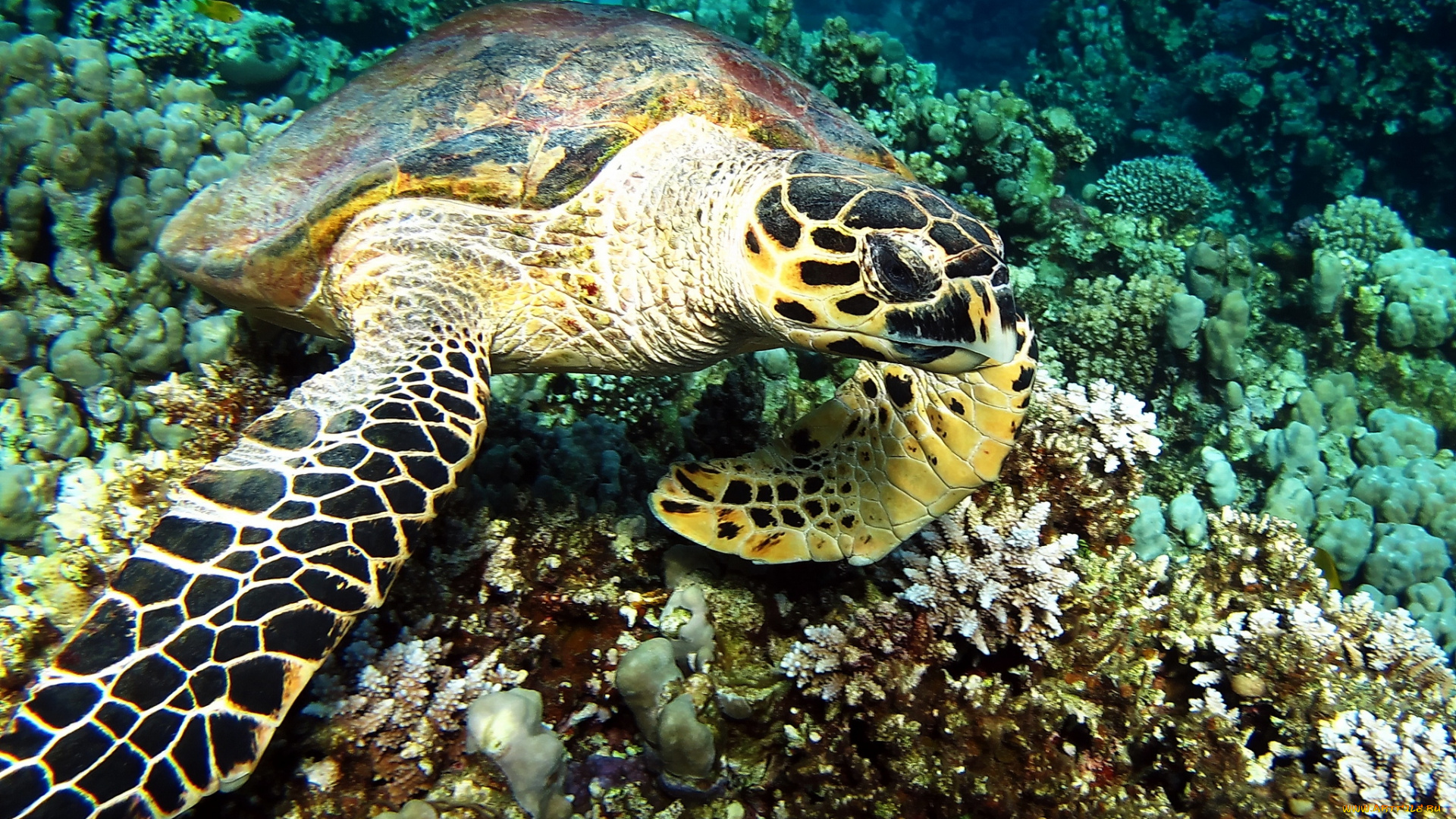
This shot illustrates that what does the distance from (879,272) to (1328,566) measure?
353 cm

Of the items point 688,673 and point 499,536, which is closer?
point 688,673

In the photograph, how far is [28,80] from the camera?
3777 mm

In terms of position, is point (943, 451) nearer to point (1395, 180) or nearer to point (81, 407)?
point (81, 407)

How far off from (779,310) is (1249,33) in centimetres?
1299

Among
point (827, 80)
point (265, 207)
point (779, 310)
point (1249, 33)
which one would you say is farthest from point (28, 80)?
point (1249, 33)

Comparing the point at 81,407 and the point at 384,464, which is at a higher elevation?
the point at 384,464

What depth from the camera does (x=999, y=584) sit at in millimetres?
2115

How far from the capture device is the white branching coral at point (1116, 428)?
259 centimetres

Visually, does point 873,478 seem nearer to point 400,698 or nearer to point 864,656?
point 864,656

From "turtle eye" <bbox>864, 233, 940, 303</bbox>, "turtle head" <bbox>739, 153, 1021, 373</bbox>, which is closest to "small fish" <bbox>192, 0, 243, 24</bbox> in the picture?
"turtle head" <bbox>739, 153, 1021, 373</bbox>

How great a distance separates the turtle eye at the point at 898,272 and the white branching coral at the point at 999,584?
94 centimetres

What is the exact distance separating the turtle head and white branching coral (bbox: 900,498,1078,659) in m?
0.73

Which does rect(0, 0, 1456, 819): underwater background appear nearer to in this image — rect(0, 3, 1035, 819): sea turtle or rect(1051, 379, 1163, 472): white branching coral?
rect(1051, 379, 1163, 472): white branching coral

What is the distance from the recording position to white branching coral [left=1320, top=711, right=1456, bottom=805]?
71.5 inches
